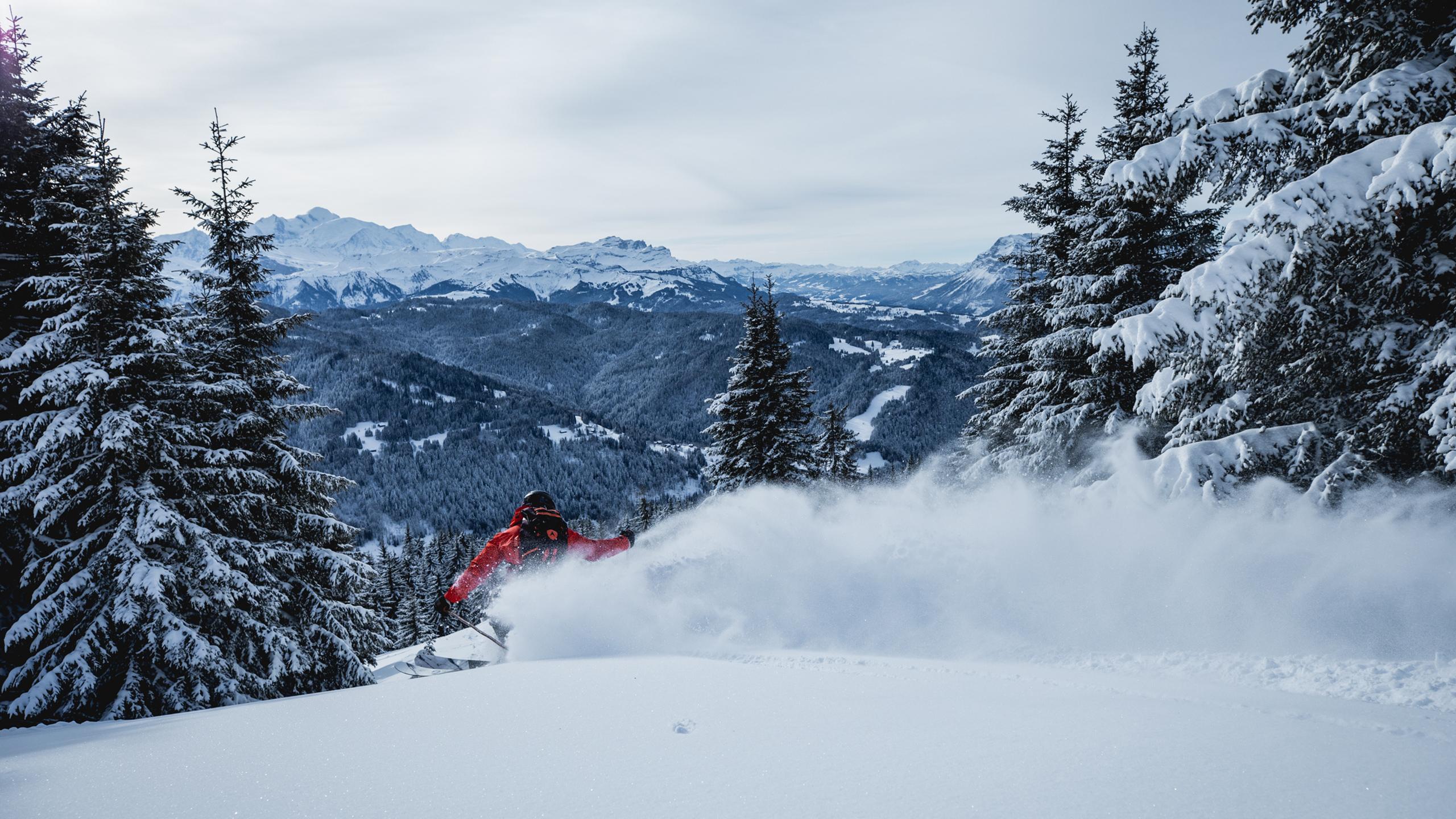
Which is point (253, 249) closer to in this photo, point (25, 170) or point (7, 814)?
point (25, 170)

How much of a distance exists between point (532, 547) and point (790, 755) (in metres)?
6.30

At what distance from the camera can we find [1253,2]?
23.8ft

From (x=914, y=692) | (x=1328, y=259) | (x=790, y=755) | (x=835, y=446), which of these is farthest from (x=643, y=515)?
(x=790, y=755)

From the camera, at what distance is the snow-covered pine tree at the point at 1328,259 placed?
566 cm

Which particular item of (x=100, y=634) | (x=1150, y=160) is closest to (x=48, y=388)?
(x=100, y=634)

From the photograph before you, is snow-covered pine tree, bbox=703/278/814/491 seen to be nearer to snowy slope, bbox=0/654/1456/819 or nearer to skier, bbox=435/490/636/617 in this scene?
skier, bbox=435/490/636/617

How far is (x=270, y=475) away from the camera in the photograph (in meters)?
12.7

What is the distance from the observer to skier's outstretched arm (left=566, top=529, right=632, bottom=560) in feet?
30.1

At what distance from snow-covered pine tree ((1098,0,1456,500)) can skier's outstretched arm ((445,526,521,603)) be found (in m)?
7.88

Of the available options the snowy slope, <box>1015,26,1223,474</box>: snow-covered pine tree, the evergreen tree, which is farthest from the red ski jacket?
the evergreen tree

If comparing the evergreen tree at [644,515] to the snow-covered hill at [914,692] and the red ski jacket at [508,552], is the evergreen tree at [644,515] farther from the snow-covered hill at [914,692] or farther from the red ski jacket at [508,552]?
the snow-covered hill at [914,692]

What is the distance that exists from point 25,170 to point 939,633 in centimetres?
1731

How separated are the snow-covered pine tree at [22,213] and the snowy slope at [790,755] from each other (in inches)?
298

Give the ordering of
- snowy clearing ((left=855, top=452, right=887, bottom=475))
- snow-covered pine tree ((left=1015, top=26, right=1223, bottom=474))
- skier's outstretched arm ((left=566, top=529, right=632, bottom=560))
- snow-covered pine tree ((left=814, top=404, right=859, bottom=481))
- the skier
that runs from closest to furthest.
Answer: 1. the skier
2. skier's outstretched arm ((left=566, top=529, right=632, bottom=560))
3. snow-covered pine tree ((left=1015, top=26, right=1223, bottom=474))
4. snow-covered pine tree ((left=814, top=404, right=859, bottom=481))
5. snowy clearing ((left=855, top=452, right=887, bottom=475))
